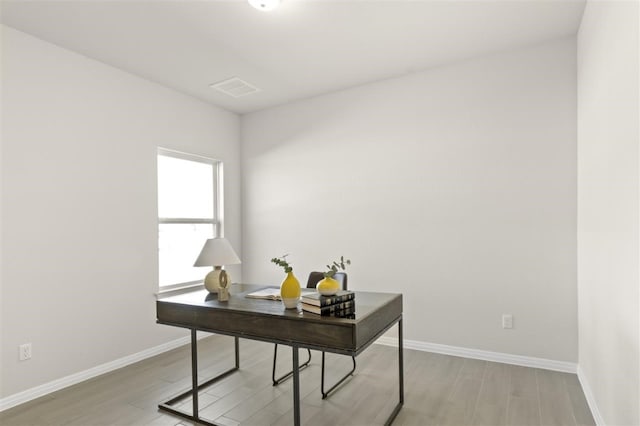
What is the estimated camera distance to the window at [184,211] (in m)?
4.02

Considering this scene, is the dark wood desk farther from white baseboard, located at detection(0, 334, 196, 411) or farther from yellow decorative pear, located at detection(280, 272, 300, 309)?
white baseboard, located at detection(0, 334, 196, 411)

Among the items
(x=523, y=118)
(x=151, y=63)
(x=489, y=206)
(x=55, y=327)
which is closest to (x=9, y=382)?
(x=55, y=327)

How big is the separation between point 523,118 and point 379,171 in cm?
142

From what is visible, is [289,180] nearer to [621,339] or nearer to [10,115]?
[10,115]

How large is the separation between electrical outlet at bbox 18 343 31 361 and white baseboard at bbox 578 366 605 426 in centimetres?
393

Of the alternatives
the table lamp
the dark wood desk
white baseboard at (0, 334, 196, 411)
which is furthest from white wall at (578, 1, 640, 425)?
white baseboard at (0, 334, 196, 411)

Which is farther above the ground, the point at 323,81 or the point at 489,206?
the point at 323,81

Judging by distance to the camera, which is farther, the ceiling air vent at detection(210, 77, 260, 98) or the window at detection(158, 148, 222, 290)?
the window at detection(158, 148, 222, 290)

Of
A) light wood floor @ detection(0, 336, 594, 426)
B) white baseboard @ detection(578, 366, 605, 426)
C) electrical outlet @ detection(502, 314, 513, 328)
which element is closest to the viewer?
white baseboard @ detection(578, 366, 605, 426)

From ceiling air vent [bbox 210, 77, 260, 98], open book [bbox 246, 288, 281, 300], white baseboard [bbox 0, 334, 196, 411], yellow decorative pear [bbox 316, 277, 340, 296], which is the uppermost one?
ceiling air vent [bbox 210, 77, 260, 98]

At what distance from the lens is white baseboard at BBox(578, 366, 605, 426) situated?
222cm

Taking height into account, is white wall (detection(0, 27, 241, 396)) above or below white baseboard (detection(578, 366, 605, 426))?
above

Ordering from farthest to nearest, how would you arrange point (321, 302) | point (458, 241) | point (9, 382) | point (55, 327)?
point (458, 241) < point (55, 327) < point (9, 382) < point (321, 302)

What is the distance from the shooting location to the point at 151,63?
3428 millimetres
